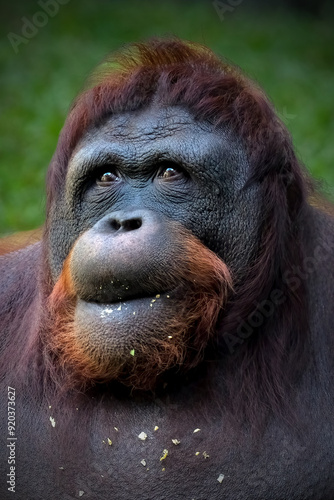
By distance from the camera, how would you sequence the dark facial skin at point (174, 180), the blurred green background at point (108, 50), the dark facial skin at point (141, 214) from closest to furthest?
1. the dark facial skin at point (141, 214)
2. the dark facial skin at point (174, 180)
3. the blurred green background at point (108, 50)

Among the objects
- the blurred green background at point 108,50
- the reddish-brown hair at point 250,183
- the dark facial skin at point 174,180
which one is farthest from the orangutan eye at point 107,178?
the blurred green background at point 108,50

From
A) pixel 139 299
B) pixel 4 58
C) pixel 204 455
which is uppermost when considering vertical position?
pixel 139 299

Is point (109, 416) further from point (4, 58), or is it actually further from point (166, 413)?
point (4, 58)

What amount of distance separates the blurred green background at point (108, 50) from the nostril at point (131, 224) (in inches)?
141

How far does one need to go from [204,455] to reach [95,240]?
3.37 feet

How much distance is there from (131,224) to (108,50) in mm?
7075

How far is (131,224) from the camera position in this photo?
133 inches

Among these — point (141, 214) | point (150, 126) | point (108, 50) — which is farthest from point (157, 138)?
point (108, 50)

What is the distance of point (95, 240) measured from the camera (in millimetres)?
3348

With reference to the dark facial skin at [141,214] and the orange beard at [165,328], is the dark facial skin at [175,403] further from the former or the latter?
the orange beard at [165,328]

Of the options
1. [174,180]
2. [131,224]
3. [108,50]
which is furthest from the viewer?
[108,50]

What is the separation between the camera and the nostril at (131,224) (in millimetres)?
3365

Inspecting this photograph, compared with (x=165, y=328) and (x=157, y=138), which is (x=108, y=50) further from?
(x=165, y=328)

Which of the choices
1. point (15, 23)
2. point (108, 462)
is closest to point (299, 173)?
point (108, 462)
